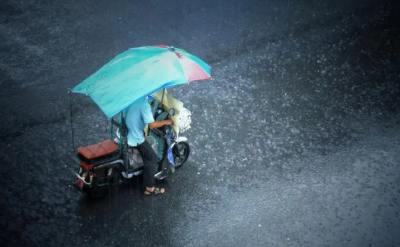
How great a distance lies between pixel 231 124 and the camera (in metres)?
6.92

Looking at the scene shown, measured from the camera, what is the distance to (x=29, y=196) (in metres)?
5.54

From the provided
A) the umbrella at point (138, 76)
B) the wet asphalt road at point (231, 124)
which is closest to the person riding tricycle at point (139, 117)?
the umbrella at point (138, 76)

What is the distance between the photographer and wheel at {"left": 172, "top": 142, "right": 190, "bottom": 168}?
5.90 meters

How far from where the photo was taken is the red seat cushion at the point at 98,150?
5.14 meters

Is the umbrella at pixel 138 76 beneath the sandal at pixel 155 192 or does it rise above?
above

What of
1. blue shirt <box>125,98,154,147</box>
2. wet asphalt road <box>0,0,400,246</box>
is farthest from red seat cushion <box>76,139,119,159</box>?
wet asphalt road <box>0,0,400,246</box>

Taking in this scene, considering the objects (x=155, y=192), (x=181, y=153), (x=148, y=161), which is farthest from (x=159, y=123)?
(x=155, y=192)

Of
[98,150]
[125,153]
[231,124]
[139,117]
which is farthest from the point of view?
[231,124]

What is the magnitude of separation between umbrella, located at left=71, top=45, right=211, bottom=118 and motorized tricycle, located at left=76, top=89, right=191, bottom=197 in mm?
526

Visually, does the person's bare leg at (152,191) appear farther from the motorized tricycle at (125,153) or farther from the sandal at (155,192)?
the motorized tricycle at (125,153)

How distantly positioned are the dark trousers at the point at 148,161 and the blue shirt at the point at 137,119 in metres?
0.14

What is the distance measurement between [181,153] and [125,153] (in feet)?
3.22

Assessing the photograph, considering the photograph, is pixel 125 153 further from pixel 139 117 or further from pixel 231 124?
pixel 231 124

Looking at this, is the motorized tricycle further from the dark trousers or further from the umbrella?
the umbrella
